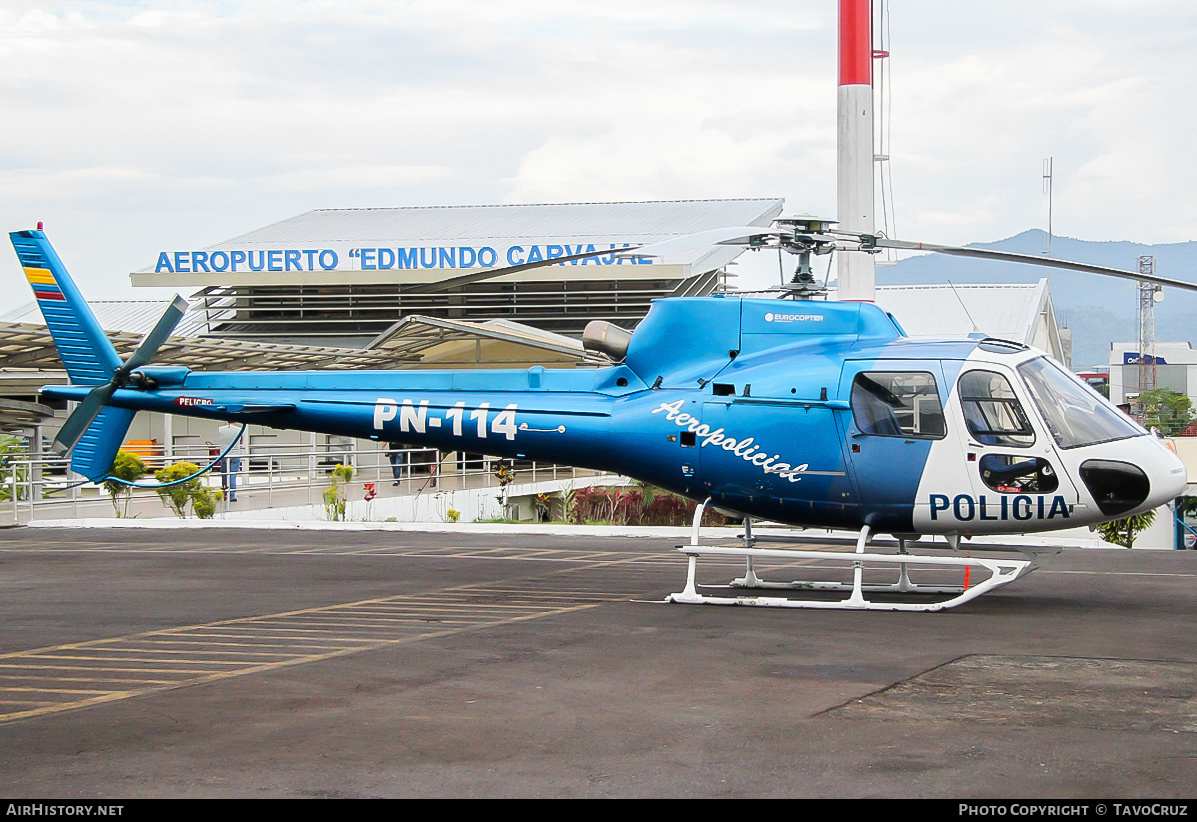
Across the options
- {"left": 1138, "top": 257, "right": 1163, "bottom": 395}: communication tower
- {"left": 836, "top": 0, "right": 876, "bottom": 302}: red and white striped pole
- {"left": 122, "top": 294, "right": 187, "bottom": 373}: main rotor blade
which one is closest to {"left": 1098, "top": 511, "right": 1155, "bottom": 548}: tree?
{"left": 836, "top": 0, "right": 876, "bottom": 302}: red and white striped pole

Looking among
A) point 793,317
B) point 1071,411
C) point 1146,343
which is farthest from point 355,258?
point 1146,343

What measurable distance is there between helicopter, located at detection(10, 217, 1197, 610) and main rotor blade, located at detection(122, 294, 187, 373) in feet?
0.16

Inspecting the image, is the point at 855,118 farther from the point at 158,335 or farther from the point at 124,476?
the point at 124,476

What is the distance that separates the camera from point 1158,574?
561 inches

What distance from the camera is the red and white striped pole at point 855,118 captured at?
81.8 ft

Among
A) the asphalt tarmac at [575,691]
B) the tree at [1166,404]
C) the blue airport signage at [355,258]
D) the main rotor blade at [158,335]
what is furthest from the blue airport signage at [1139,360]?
the main rotor blade at [158,335]

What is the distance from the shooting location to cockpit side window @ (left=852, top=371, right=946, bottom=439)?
36.5 feet

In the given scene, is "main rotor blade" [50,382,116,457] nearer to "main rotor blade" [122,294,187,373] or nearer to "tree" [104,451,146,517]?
"main rotor blade" [122,294,187,373]

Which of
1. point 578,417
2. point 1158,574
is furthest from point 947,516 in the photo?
point 1158,574

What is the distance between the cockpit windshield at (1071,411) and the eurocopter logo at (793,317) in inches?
82.4

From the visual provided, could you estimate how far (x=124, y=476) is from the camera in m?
23.3

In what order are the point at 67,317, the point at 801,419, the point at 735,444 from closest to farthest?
the point at 801,419
the point at 735,444
the point at 67,317

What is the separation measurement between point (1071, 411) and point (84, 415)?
10791 millimetres

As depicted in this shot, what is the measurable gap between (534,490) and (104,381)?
15.8m
